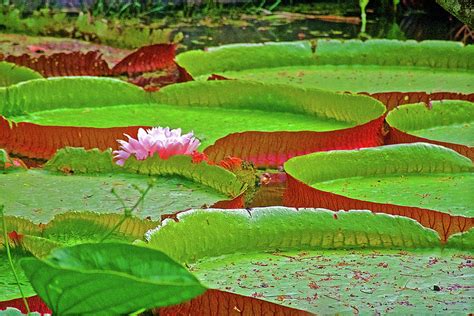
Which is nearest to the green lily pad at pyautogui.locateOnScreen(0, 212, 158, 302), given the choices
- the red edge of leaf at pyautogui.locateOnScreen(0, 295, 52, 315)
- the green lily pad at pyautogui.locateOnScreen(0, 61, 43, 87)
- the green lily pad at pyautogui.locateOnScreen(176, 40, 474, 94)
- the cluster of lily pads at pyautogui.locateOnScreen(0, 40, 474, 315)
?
the cluster of lily pads at pyautogui.locateOnScreen(0, 40, 474, 315)

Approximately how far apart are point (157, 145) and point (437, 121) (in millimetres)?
825

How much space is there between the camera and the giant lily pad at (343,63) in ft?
11.2

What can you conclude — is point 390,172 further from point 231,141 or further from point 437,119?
point 437,119

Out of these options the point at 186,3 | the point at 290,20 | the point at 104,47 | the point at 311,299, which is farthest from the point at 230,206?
the point at 186,3

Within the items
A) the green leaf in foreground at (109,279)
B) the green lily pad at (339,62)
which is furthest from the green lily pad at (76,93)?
the green leaf in foreground at (109,279)

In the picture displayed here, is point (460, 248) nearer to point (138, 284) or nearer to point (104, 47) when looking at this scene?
point (138, 284)

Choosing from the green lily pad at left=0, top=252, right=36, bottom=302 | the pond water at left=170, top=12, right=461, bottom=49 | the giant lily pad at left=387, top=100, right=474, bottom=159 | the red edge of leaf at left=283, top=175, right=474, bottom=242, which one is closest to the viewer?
the green lily pad at left=0, top=252, right=36, bottom=302

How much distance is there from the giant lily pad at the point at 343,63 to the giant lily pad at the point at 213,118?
1.32 ft

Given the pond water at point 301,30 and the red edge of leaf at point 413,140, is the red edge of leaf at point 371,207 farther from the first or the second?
the pond water at point 301,30

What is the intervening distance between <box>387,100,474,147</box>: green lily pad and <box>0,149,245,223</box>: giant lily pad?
0.64 metres

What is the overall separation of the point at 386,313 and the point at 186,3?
14.2 ft

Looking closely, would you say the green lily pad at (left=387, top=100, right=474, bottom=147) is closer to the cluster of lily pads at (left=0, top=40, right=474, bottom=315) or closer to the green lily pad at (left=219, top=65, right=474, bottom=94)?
the cluster of lily pads at (left=0, top=40, right=474, bottom=315)

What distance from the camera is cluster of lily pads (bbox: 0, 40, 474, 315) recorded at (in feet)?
4.91

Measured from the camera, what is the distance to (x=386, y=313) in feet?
4.90
